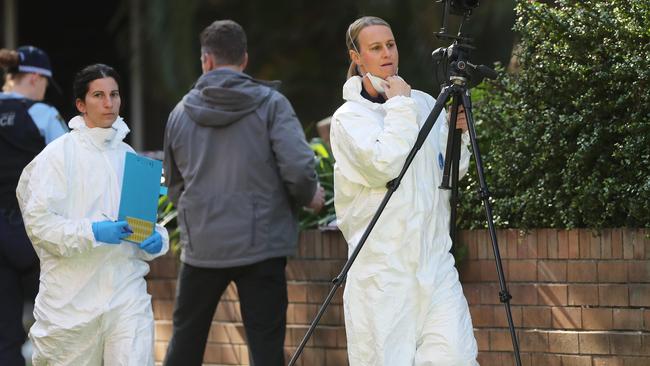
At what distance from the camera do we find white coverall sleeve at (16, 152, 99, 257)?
5.50 metres

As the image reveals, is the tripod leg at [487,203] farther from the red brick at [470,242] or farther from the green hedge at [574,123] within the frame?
the red brick at [470,242]

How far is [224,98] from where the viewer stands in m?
6.24

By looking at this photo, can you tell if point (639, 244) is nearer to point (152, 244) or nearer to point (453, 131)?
point (453, 131)

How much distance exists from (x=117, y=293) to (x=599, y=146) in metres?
2.34

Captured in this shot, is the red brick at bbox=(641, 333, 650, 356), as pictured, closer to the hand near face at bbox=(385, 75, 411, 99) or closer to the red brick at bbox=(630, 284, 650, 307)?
the red brick at bbox=(630, 284, 650, 307)

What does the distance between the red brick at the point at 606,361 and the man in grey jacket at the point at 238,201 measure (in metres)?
1.50

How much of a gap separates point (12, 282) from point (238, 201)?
1.41 metres

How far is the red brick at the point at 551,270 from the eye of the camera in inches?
242

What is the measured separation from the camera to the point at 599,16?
601 cm

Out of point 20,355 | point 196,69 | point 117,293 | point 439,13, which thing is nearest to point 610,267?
point 117,293

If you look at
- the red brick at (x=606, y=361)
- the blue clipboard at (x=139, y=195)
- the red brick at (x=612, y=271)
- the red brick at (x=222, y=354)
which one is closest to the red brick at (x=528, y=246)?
the red brick at (x=612, y=271)

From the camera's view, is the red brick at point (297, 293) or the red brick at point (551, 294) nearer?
the red brick at point (551, 294)

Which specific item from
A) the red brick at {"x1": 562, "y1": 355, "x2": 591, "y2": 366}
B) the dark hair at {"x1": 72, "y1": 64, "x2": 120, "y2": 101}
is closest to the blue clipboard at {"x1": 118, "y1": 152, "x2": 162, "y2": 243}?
the dark hair at {"x1": 72, "y1": 64, "x2": 120, "y2": 101}

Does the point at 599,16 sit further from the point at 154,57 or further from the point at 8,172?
the point at 154,57
